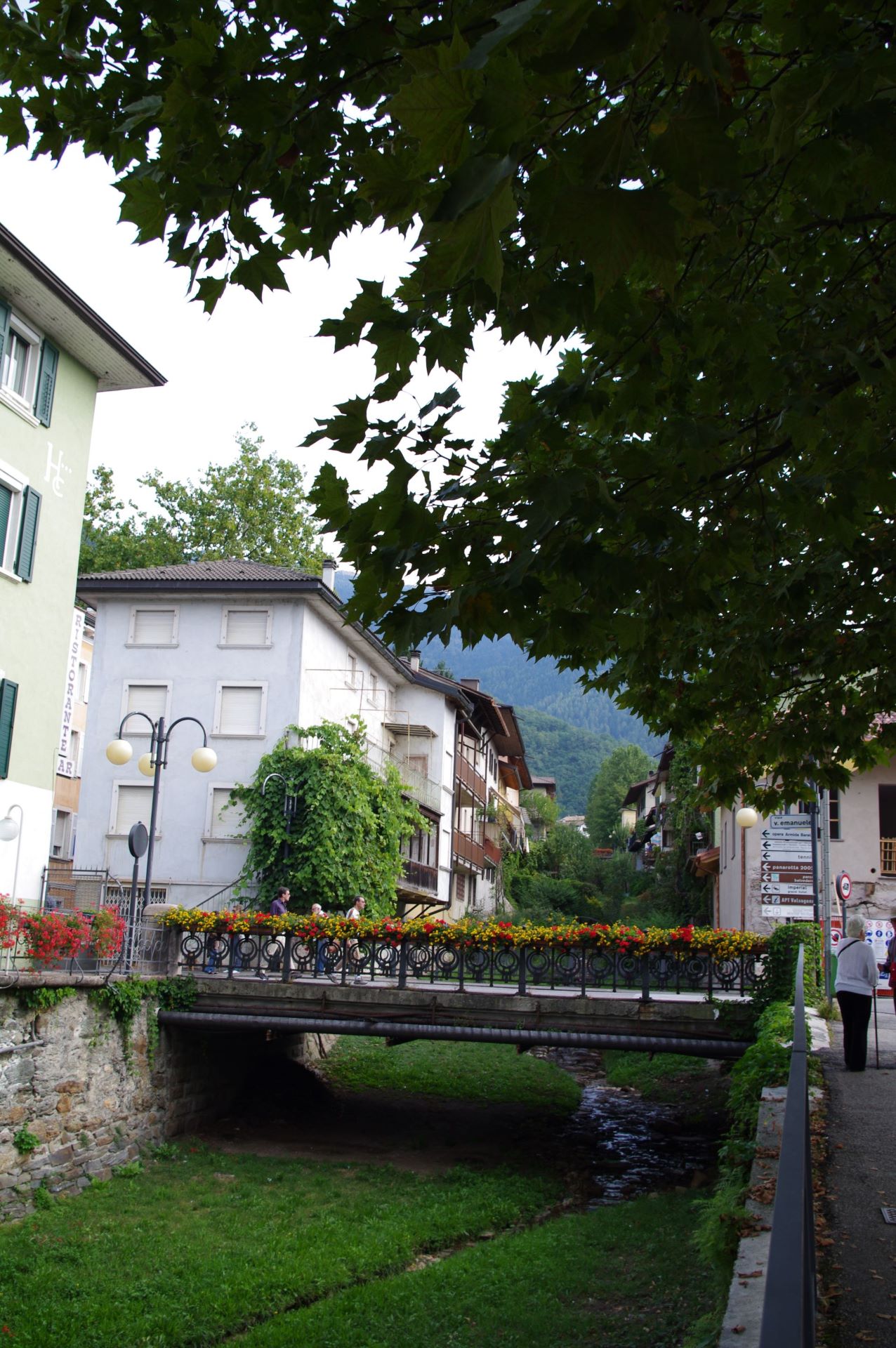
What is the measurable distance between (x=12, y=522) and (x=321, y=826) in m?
11.3

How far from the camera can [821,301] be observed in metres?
4.60

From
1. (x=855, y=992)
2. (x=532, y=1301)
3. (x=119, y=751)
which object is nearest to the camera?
(x=855, y=992)

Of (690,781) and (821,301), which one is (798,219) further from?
(690,781)

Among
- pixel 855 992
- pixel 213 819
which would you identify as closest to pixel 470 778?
pixel 213 819

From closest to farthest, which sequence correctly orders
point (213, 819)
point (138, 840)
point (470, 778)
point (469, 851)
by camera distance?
1. point (138, 840)
2. point (213, 819)
3. point (469, 851)
4. point (470, 778)

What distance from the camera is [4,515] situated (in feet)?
59.5

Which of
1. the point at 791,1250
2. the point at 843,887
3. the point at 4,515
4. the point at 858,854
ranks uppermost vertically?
the point at 4,515

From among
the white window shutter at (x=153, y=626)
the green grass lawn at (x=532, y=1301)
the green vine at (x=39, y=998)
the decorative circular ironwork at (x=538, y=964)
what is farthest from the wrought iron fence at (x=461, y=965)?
the white window shutter at (x=153, y=626)

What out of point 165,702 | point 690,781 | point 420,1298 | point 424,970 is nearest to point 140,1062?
point 424,970

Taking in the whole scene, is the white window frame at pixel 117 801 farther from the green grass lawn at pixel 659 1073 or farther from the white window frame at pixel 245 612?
the green grass lawn at pixel 659 1073

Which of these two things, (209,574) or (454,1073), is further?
(209,574)

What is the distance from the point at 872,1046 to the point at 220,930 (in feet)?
34.9

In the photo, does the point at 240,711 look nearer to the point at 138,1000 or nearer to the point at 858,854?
the point at 138,1000

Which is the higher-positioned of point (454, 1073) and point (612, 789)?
point (612, 789)
